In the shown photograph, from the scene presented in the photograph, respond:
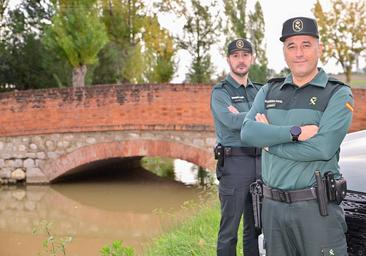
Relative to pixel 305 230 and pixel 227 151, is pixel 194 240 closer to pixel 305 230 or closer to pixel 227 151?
pixel 227 151

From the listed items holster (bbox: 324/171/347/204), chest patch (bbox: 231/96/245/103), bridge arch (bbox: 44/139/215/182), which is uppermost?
chest patch (bbox: 231/96/245/103)

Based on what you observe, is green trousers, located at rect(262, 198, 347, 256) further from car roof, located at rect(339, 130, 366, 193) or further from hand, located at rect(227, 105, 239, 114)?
hand, located at rect(227, 105, 239, 114)

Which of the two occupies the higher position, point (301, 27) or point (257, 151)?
point (301, 27)

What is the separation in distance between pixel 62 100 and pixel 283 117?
9.41 metres

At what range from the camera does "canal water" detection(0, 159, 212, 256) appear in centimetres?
689

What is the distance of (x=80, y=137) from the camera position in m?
11.1

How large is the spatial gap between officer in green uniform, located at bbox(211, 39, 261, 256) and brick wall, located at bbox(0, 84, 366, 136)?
705 centimetres

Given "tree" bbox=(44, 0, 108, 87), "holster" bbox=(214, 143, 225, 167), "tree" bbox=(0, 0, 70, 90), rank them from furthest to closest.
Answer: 1. "tree" bbox=(0, 0, 70, 90)
2. "tree" bbox=(44, 0, 108, 87)
3. "holster" bbox=(214, 143, 225, 167)

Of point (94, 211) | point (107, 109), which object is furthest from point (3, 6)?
point (94, 211)

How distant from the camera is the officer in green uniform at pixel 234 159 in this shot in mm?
3014

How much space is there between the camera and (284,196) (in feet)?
6.53

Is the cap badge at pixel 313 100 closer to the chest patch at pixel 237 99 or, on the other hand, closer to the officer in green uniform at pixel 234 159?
the officer in green uniform at pixel 234 159

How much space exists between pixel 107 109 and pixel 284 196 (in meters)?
9.07

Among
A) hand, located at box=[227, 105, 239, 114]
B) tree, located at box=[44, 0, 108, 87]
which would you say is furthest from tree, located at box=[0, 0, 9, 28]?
hand, located at box=[227, 105, 239, 114]
